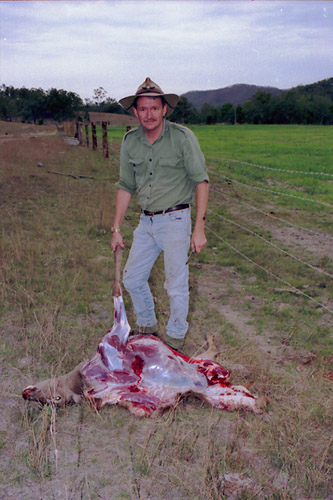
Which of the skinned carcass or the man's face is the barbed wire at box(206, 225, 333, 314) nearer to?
the skinned carcass

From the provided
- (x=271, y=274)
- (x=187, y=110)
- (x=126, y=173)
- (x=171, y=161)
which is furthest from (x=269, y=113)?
(x=171, y=161)

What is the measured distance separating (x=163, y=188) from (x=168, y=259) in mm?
626

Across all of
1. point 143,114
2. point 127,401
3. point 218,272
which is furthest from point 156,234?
point 218,272

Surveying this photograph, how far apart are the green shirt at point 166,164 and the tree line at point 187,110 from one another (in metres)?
89.4

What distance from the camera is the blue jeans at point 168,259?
11.9 ft

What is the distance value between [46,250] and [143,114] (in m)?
4.35

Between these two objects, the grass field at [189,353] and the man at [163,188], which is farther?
the man at [163,188]

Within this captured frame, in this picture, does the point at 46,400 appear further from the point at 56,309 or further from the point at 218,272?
the point at 218,272

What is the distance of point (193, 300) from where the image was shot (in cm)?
554

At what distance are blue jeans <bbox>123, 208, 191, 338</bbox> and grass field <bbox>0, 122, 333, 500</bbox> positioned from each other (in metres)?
0.68

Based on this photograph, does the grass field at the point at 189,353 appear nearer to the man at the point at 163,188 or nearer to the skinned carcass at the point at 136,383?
the skinned carcass at the point at 136,383

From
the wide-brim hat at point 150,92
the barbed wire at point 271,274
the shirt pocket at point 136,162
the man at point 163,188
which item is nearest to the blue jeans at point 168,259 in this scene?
the man at point 163,188

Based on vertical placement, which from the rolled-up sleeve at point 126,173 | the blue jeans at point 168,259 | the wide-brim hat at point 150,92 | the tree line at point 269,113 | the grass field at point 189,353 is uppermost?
the tree line at point 269,113

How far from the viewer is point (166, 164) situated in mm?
3551
